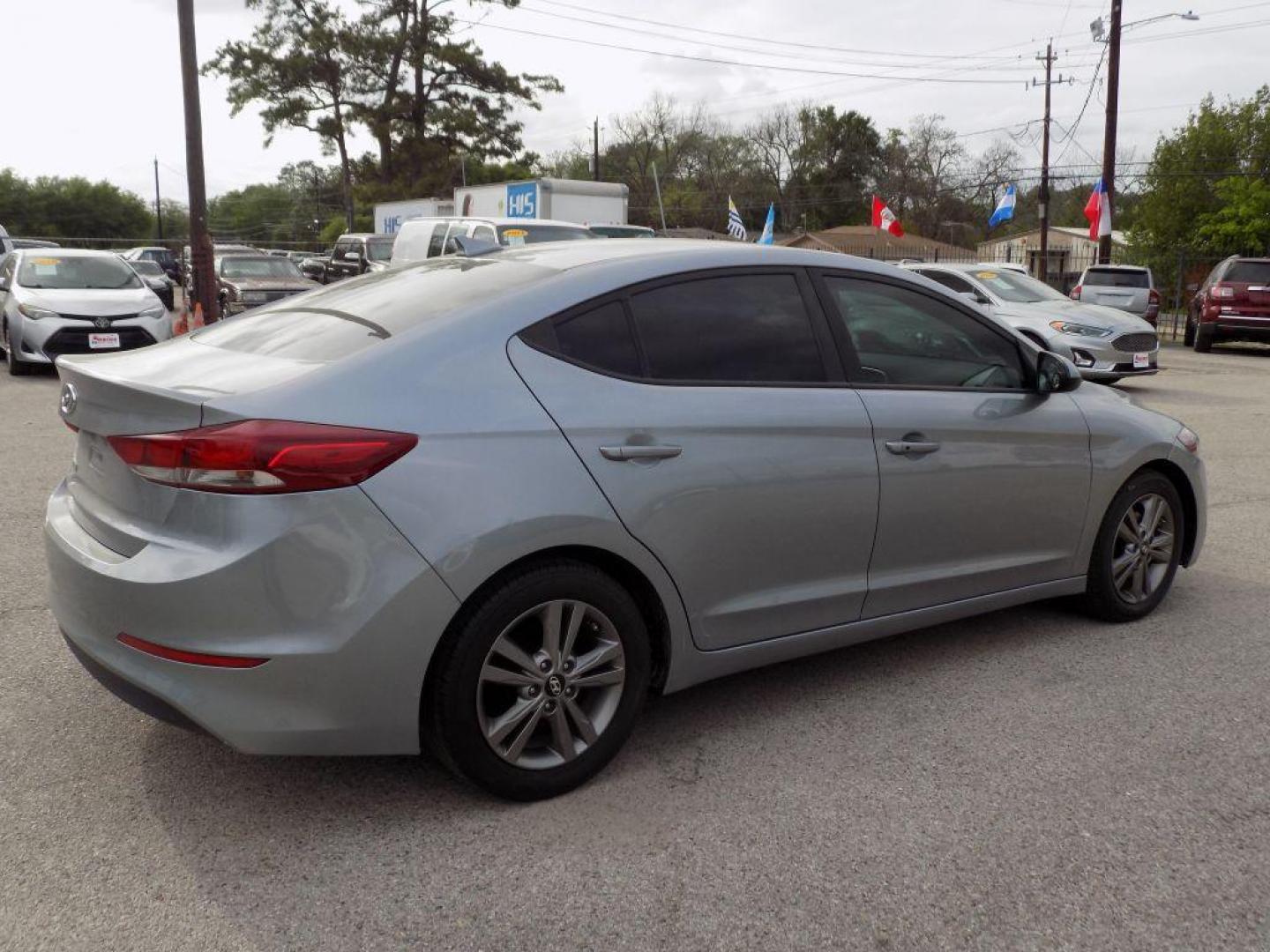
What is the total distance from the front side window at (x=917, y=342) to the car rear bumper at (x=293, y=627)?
185cm

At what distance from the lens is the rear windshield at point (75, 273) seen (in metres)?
14.3

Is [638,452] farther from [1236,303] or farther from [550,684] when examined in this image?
[1236,303]

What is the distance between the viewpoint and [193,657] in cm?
283

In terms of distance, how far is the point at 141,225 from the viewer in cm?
9594

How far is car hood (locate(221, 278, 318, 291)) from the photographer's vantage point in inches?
754

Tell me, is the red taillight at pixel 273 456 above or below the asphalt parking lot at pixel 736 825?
above

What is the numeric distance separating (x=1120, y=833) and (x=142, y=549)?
271 cm

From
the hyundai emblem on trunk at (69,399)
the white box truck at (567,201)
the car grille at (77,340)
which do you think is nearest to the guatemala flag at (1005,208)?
the white box truck at (567,201)

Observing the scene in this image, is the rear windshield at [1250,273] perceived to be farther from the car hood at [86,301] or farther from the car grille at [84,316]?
the car grille at [84,316]

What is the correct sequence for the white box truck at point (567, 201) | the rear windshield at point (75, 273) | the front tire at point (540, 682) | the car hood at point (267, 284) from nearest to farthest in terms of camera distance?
the front tire at point (540, 682)
the rear windshield at point (75, 273)
the car hood at point (267, 284)
the white box truck at point (567, 201)

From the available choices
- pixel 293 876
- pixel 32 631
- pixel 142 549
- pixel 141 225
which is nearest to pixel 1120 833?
pixel 293 876

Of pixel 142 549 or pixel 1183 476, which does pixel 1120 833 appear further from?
pixel 142 549

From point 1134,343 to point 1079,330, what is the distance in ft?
2.16

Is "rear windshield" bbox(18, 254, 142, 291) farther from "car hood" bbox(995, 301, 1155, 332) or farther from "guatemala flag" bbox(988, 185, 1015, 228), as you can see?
"guatemala flag" bbox(988, 185, 1015, 228)
